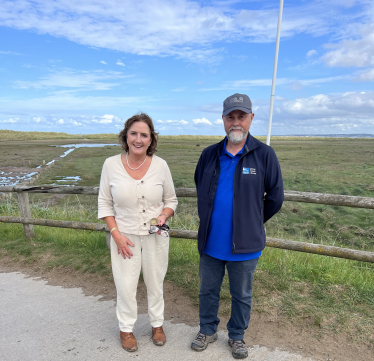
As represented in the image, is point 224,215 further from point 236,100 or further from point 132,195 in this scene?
point 236,100

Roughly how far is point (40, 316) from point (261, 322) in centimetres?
254

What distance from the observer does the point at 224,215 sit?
2959mm

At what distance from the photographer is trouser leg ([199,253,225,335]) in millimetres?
3156

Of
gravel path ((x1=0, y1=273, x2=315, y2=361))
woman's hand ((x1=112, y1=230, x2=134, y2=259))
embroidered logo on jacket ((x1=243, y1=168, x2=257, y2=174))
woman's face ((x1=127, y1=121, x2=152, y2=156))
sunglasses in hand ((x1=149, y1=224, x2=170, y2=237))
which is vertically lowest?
gravel path ((x1=0, y1=273, x2=315, y2=361))

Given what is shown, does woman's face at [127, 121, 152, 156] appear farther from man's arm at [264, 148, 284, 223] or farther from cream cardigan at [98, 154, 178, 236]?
man's arm at [264, 148, 284, 223]

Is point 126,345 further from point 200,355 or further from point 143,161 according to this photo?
point 143,161

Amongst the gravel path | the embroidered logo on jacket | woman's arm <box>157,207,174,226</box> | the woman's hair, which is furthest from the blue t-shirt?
the gravel path

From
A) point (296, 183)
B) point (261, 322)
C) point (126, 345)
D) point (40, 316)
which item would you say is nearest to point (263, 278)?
point (261, 322)

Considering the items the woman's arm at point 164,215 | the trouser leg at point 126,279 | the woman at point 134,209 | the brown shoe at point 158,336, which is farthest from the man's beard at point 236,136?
the brown shoe at point 158,336

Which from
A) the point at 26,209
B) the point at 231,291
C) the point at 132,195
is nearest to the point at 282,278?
the point at 231,291

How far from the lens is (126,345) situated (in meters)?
3.19

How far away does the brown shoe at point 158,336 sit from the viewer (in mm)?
3268

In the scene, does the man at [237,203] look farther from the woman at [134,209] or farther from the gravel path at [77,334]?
the woman at [134,209]

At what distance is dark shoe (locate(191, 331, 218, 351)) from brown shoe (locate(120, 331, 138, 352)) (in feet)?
1.85
